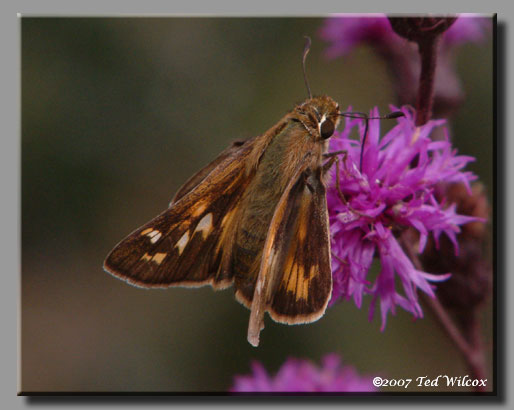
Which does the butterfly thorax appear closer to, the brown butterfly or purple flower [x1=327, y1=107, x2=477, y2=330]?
the brown butterfly

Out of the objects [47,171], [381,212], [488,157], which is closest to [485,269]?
[488,157]

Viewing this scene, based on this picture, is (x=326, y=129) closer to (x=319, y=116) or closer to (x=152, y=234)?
(x=319, y=116)

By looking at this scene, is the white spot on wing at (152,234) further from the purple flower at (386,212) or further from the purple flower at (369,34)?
the purple flower at (369,34)

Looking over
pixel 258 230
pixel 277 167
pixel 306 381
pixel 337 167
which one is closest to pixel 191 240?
pixel 258 230

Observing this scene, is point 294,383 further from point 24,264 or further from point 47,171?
point 47,171

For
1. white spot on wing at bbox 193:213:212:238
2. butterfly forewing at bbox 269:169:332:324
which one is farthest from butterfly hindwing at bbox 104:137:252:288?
butterfly forewing at bbox 269:169:332:324

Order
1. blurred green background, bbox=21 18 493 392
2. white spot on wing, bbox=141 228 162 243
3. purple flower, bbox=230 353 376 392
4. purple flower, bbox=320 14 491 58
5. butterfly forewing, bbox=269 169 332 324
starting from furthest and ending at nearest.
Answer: purple flower, bbox=320 14 491 58
blurred green background, bbox=21 18 493 392
purple flower, bbox=230 353 376 392
white spot on wing, bbox=141 228 162 243
butterfly forewing, bbox=269 169 332 324
